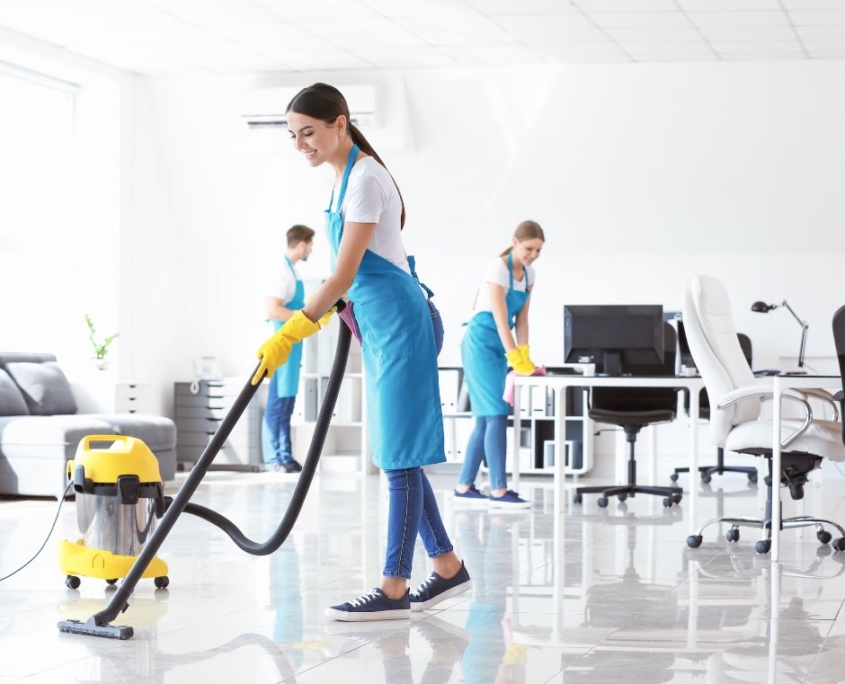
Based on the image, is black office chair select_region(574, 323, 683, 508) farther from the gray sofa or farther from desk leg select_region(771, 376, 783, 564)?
the gray sofa

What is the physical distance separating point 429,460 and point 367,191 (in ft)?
2.36

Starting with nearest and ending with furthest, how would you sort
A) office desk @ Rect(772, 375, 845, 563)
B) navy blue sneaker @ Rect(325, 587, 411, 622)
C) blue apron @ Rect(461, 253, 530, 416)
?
navy blue sneaker @ Rect(325, 587, 411, 622) < office desk @ Rect(772, 375, 845, 563) < blue apron @ Rect(461, 253, 530, 416)

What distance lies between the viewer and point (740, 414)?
4922mm

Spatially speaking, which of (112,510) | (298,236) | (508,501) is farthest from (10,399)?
(112,510)

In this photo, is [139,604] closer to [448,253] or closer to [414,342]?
[414,342]

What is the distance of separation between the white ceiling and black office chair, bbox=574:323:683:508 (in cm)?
212

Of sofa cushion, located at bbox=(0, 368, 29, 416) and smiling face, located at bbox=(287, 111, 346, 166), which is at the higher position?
smiling face, located at bbox=(287, 111, 346, 166)

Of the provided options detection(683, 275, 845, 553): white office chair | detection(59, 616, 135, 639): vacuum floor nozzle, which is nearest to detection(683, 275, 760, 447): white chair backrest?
detection(683, 275, 845, 553): white office chair

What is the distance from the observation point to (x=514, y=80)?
336 inches

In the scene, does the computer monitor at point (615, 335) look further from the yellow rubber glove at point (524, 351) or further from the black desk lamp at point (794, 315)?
the black desk lamp at point (794, 315)

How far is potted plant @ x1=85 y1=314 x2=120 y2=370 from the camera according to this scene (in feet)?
27.2

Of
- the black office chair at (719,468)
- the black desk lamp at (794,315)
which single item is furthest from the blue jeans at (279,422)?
the black desk lamp at (794,315)

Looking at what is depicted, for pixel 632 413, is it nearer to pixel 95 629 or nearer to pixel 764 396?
pixel 764 396

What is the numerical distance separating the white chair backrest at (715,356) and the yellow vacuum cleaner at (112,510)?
2123mm
